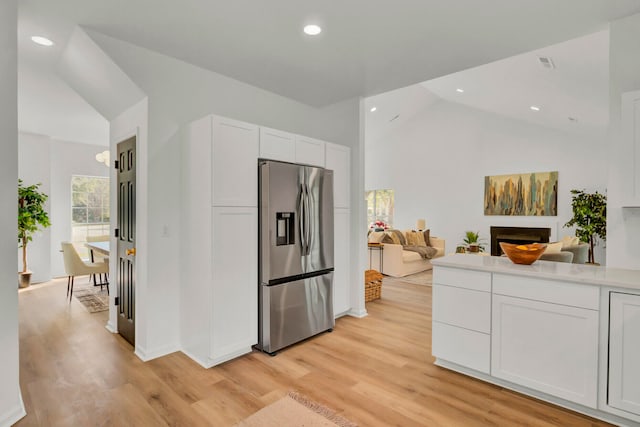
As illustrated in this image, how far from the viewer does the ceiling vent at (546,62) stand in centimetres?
389

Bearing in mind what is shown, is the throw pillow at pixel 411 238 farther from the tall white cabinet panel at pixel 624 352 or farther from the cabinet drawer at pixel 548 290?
the tall white cabinet panel at pixel 624 352

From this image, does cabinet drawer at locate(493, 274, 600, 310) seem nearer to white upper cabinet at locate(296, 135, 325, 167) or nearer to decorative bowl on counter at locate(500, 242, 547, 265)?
decorative bowl on counter at locate(500, 242, 547, 265)

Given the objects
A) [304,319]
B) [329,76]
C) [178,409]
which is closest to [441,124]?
[329,76]

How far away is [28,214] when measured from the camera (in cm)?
532

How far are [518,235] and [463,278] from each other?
6.17 meters

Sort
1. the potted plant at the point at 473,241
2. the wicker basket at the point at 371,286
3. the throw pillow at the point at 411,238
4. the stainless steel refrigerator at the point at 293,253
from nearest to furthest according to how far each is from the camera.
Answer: the stainless steel refrigerator at the point at 293,253 < the wicker basket at the point at 371,286 < the potted plant at the point at 473,241 < the throw pillow at the point at 411,238

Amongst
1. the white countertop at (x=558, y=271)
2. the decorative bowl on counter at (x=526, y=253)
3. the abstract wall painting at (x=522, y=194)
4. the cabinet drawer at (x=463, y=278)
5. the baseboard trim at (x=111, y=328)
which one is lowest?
the baseboard trim at (x=111, y=328)

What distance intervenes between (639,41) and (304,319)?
11.2 feet

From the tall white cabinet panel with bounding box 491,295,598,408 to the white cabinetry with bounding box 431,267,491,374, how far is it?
7cm

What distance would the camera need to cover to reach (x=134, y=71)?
9.27 ft

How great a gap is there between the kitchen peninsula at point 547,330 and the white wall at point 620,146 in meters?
0.15

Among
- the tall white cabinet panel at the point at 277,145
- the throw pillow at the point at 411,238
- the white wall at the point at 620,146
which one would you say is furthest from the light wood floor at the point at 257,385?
the throw pillow at the point at 411,238

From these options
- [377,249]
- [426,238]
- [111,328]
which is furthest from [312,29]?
[426,238]

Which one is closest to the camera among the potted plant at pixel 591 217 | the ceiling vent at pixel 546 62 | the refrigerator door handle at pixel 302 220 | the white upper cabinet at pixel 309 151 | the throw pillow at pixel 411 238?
the refrigerator door handle at pixel 302 220
